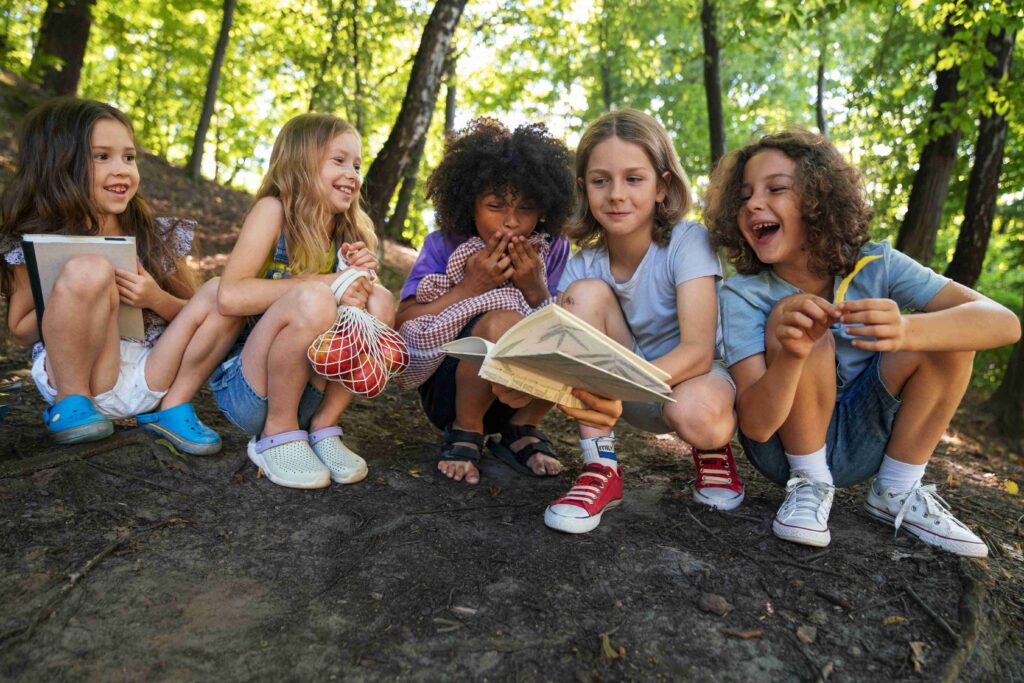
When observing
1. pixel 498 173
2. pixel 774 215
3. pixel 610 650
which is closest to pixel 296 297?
pixel 498 173

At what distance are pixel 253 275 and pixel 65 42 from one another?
9.06m

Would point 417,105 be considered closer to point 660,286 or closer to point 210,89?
point 660,286

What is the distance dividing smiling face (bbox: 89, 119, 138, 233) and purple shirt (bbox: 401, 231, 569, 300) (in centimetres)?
110

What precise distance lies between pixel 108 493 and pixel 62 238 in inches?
34.0

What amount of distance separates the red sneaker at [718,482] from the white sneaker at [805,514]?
0.20 metres

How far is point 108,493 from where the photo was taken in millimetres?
2180

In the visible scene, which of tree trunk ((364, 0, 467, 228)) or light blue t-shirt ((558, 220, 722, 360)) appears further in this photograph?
tree trunk ((364, 0, 467, 228))

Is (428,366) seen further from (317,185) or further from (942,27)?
(942,27)

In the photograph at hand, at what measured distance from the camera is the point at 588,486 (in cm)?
231

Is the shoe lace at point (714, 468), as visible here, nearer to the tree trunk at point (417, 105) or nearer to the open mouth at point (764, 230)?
the open mouth at point (764, 230)

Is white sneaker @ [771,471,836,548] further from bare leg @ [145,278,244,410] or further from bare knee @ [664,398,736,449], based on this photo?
bare leg @ [145,278,244,410]

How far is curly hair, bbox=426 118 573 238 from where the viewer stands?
9.39ft

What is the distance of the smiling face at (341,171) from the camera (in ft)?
8.77

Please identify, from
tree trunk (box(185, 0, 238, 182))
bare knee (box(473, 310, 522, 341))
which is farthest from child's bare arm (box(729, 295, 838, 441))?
tree trunk (box(185, 0, 238, 182))
